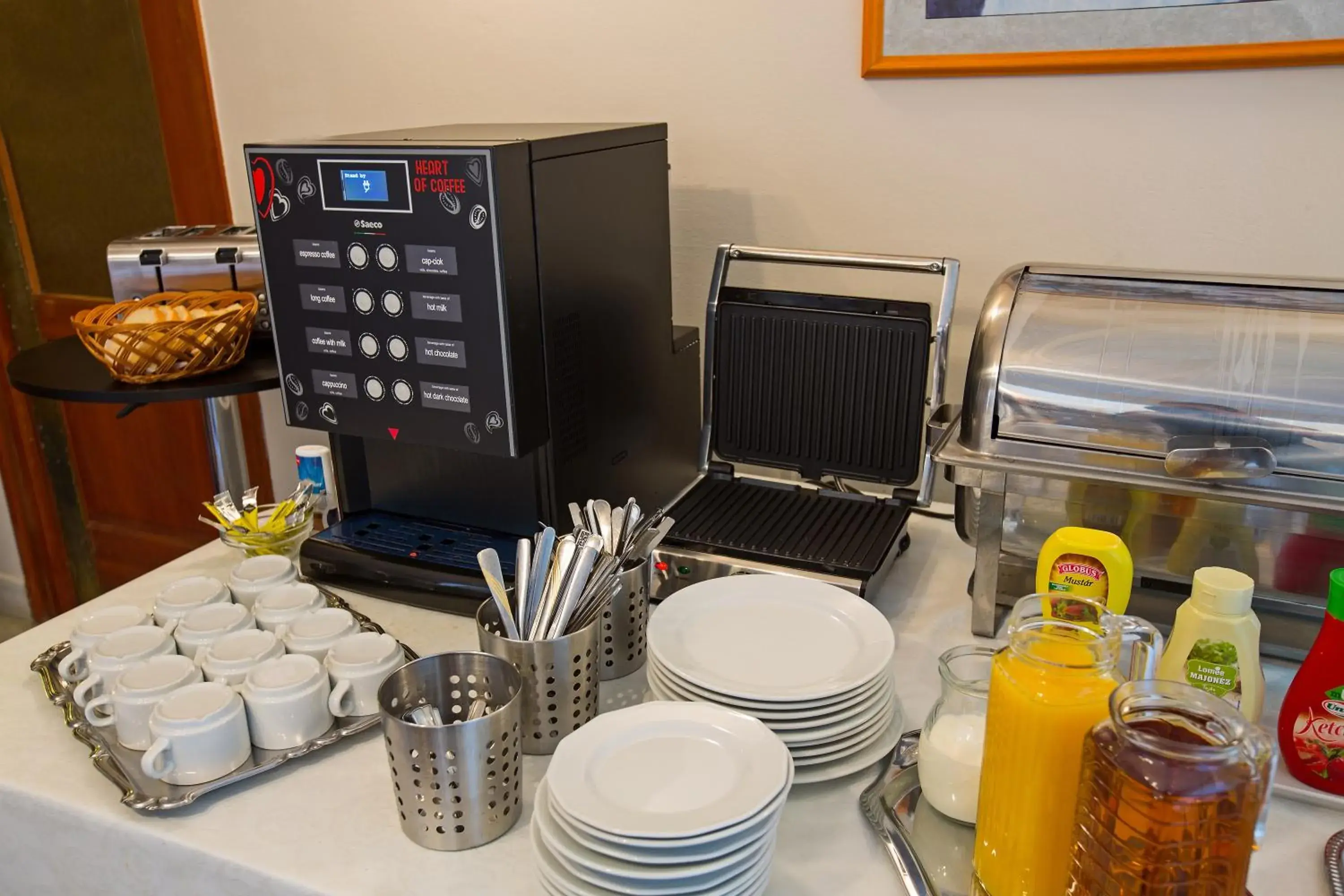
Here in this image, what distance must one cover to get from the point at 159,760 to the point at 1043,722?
665 mm

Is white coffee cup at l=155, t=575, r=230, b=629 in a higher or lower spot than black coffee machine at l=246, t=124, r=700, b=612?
lower

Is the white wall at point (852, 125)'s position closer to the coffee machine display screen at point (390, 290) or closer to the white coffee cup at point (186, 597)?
the coffee machine display screen at point (390, 290)

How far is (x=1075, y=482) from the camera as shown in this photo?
923mm

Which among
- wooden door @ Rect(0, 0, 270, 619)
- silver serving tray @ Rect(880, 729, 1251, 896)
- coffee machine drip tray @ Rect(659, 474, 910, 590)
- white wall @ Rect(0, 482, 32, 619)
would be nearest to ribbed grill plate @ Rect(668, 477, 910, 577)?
coffee machine drip tray @ Rect(659, 474, 910, 590)

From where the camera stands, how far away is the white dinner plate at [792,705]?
0.81 metres

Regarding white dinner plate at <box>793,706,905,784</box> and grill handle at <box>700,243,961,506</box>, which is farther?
grill handle at <box>700,243,961,506</box>

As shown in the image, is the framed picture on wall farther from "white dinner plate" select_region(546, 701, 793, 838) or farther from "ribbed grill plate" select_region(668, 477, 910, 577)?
"white dinner plate" select_region(546, 701, 793, 838)

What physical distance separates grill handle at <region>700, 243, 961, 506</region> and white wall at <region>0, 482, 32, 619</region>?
2.07 m

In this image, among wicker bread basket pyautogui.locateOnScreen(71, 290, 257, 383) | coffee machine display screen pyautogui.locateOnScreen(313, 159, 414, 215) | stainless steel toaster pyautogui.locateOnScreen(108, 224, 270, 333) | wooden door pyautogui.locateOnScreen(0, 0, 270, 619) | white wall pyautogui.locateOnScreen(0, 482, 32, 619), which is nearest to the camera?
coffee machine display screen pyautogui.locateOnScreen(313, 159, 414, 215)

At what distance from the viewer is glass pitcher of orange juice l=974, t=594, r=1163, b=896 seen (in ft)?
2.08

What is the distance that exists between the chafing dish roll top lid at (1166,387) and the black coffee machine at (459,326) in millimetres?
400

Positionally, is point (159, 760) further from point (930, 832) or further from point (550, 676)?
point (930, 832)

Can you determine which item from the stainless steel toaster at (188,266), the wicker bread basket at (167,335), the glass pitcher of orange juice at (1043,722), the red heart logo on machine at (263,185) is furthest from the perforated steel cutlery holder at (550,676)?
the stainless steel toaster at (188,266)

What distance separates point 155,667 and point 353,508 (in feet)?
1.12
